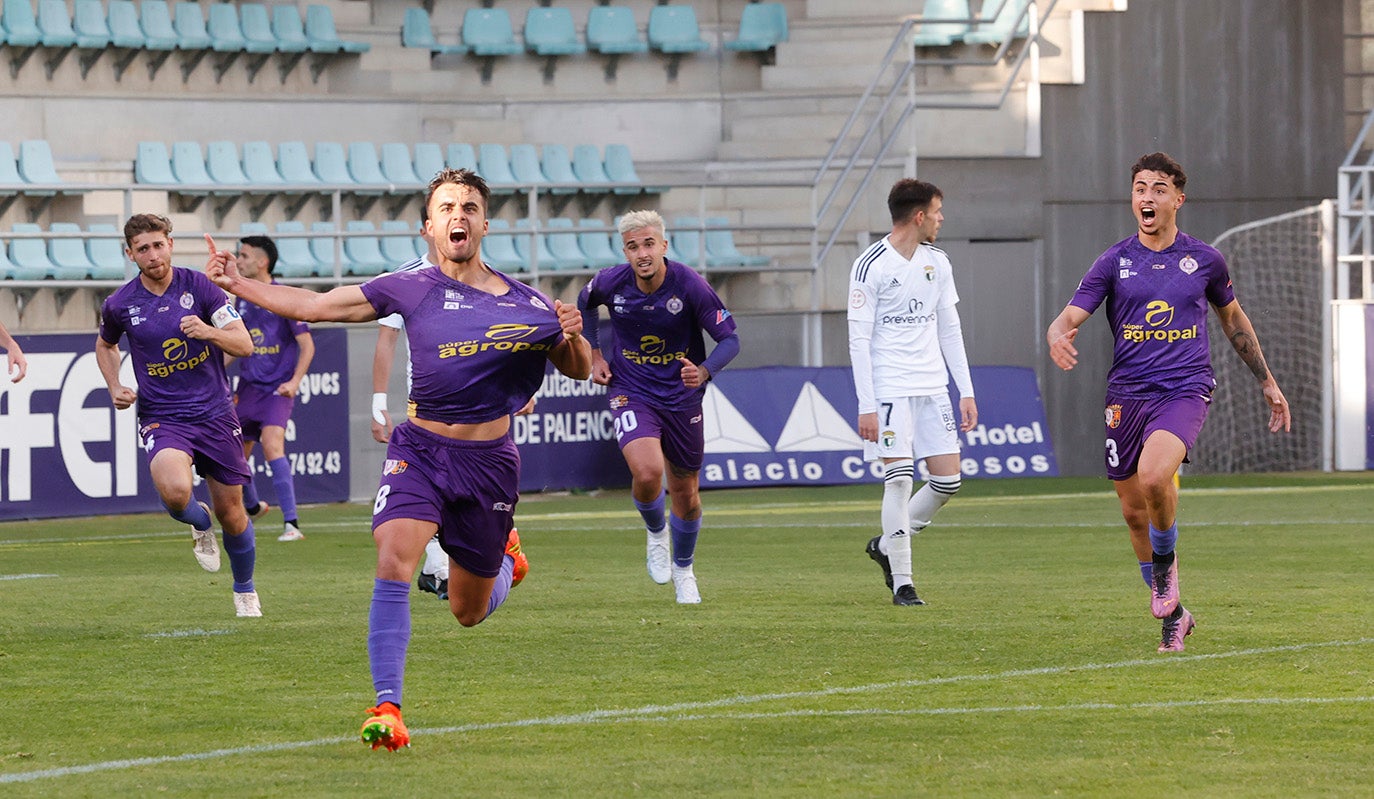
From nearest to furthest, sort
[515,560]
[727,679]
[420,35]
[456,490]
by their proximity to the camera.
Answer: [456,490] → [727,679] → [515,560] → [420,35]

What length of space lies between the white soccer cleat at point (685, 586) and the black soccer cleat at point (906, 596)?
104 centimetres

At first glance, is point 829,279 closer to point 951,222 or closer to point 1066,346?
point 951,222

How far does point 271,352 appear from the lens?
1636 centimetres

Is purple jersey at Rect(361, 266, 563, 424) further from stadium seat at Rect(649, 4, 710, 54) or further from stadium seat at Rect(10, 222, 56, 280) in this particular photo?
stadium seat at Rect(649, 4, 710, 54)

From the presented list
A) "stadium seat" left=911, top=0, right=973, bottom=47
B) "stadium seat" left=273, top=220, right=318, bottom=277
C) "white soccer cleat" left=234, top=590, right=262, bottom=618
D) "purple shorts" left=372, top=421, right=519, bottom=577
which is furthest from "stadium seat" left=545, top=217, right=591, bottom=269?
"purple shorts" left=372, top=421, right=519, bottom=577

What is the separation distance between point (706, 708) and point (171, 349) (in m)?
4.52

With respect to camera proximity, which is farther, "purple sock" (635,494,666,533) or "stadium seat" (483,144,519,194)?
"stadium seat" (483,144,519,194)

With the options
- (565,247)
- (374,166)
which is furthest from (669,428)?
(374,166)

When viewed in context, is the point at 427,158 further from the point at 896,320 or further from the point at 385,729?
the point at 385,729

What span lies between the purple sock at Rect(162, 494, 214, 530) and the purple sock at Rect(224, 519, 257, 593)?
600 millimetres

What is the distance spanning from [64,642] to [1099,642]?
4.67m

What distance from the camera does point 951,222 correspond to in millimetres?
24734

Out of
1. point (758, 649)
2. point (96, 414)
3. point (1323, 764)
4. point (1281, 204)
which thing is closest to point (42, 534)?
point (96, 414)

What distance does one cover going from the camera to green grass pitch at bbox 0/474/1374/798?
20.4 ft
